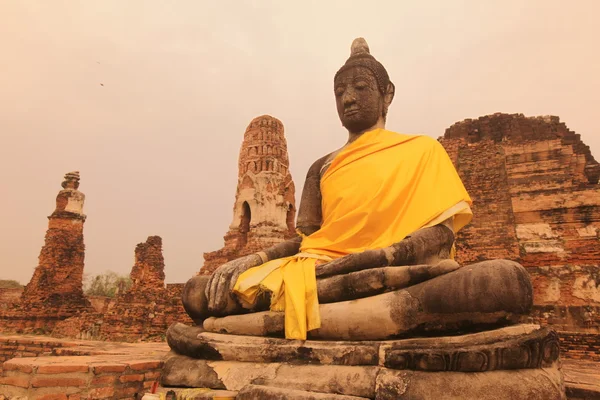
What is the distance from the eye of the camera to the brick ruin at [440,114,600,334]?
7.87 m

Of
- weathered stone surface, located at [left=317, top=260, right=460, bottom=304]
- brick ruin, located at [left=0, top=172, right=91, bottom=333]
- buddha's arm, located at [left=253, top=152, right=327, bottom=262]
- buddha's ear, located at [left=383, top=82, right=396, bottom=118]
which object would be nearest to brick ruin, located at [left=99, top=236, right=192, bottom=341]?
brick ruin, located at [left=0, top=172, right=91, bottom=333]

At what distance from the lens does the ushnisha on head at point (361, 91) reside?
3652 millimetres

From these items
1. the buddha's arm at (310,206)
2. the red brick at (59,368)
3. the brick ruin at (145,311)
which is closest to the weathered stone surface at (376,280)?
the buddha's arm at (310,206)

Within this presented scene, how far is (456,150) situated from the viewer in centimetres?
1061

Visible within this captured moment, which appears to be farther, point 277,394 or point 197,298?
point 197,298

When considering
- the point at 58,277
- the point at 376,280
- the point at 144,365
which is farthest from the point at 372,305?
the point at 58,277

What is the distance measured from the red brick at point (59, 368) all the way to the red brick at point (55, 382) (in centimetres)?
3

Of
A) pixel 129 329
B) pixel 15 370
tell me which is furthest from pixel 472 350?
pixel 129 329

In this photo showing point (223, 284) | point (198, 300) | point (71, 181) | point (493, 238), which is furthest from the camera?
point (71, 181)

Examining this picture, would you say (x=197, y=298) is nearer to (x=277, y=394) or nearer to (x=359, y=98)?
(x=277, y=394)

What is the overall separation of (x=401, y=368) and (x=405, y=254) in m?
0.84

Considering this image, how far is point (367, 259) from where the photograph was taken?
104 inches

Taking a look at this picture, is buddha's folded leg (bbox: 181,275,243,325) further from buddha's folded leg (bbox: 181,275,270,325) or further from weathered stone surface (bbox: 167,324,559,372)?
weathered stone surface (bbox: 167,324,559,372)

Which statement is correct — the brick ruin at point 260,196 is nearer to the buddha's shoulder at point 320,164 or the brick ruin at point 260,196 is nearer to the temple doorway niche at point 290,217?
the temple doorway niche at point 290,217
